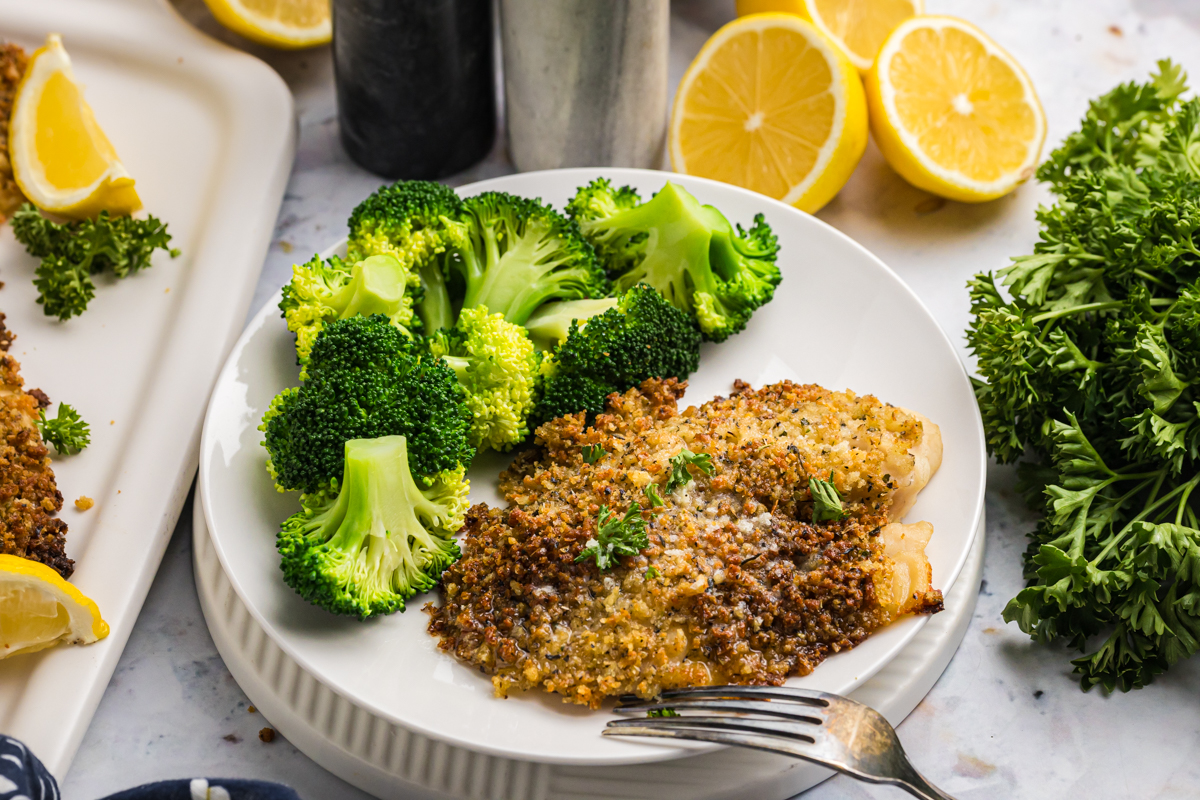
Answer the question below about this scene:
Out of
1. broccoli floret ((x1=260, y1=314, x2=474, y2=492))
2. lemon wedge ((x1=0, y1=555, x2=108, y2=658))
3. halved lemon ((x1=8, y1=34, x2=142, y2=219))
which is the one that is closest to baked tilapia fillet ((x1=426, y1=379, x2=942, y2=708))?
broccoli floret ((x1=260, y1=314, x2=474, y2=492))

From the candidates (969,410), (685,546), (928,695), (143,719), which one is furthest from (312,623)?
(969,410)

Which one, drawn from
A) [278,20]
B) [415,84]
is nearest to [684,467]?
[415,84]

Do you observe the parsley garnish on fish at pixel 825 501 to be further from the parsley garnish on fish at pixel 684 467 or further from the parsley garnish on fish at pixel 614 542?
the parsley garnish on fish at pixel 614 542

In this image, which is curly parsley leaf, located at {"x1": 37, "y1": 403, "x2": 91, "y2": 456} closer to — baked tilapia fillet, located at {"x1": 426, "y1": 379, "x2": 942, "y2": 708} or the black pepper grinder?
baked tilapia fillet, located at {"x1": 426, "y1": 379, "x2": 942, "y2": 708}

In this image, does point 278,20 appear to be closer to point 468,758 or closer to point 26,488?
point 26,488

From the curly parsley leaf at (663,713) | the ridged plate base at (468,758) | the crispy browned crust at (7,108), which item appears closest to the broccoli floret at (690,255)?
the ridged plate base at (468,758)
